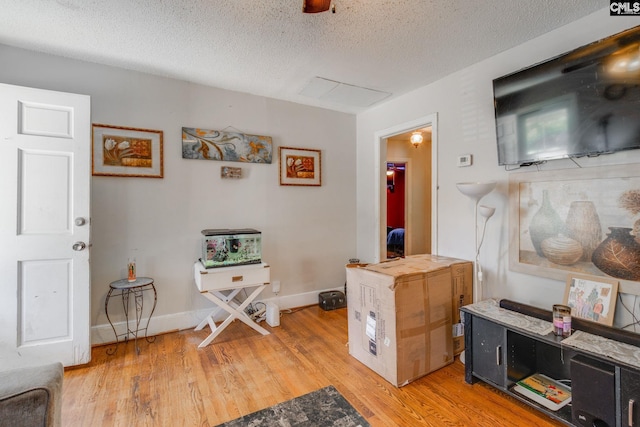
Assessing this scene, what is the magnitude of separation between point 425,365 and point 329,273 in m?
1.82

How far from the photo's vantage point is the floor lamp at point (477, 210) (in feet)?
7.29

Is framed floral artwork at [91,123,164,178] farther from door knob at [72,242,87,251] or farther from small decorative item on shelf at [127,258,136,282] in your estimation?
small decorative item on shelf at [127,258,136,282]

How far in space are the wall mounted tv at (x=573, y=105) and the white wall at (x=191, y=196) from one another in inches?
79.4

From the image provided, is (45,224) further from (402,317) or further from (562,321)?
(562,321)

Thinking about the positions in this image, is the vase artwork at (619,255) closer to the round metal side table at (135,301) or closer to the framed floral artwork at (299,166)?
the framed floral artwork at (299,166)

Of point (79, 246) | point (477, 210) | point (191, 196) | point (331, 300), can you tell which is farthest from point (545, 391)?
point (79, 246)

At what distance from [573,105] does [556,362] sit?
1688 millimetres

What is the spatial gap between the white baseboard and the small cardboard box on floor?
125 cm

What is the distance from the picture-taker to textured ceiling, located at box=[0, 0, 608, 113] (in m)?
1.80

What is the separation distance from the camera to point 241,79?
113 inches

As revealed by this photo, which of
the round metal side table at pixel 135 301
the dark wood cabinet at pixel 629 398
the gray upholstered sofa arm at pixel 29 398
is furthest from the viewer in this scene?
the round metal side table at pixel 135 301

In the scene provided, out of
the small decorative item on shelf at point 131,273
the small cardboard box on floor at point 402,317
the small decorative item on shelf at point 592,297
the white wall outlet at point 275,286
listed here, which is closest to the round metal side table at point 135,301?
the small decorative item on shelf at point 131,273

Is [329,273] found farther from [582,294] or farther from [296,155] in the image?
[582,294]

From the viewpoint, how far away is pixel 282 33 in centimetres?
207
